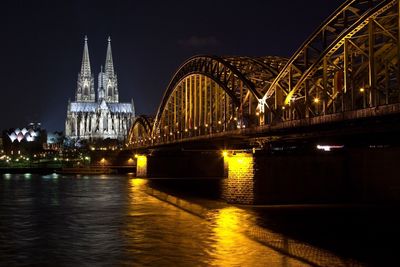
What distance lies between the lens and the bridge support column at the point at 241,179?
156 ft

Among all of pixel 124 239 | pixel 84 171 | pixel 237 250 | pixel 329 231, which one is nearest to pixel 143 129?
pixel 84 171

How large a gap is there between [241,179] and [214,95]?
57.7 meters

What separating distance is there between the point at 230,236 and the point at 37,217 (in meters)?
16.7

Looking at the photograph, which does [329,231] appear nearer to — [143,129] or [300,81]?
[300,81]

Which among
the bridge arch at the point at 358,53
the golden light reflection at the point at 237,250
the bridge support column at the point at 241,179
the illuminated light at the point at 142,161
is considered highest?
the bridge arch at the point at 358,53

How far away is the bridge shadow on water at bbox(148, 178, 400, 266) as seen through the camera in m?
25.6

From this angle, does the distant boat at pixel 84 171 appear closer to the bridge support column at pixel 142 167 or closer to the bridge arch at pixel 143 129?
the bridge arch at pixel 143 129

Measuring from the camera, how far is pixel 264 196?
47.2 meters

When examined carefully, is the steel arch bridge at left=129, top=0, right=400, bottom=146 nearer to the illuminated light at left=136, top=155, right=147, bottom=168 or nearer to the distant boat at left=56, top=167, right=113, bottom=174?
the illuminated light at left=136, top=155, right=147, bottom=168

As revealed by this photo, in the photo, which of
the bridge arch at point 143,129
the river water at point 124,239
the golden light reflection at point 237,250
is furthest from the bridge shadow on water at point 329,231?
the bridge arch at point 143,129

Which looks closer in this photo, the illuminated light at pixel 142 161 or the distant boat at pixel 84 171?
the illuminated light at pixel 142 161

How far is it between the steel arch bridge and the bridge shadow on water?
697 centimetres

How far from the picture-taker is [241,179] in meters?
48.3

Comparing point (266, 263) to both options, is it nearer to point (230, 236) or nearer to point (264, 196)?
point (230, 236)
